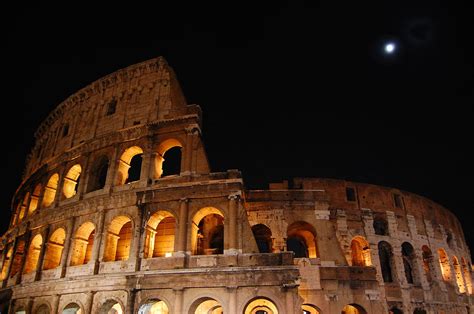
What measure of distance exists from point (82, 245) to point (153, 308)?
4.61 meters

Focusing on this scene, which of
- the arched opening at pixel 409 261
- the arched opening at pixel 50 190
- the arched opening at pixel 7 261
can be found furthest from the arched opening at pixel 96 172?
the arched opening at pixel 409 261

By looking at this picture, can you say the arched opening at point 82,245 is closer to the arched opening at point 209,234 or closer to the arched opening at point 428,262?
the arched opening at point 209,234

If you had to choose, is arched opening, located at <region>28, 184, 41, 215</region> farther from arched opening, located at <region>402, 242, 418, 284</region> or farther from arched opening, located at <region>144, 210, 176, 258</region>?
arched opening, located at <region>402, 242, 418, 284</region>

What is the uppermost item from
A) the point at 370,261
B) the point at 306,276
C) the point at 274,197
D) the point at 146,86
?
the point at 146,86

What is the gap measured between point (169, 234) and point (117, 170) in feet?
13.3

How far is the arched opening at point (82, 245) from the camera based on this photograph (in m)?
16.4

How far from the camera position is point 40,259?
56.7ft

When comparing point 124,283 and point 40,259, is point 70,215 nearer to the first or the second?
point 40,259

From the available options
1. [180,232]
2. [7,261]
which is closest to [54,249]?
[7,261]

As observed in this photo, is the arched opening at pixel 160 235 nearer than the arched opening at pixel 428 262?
Yes

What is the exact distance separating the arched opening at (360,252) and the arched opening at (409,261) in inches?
118

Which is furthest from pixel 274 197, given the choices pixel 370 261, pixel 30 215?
pixel 30 215

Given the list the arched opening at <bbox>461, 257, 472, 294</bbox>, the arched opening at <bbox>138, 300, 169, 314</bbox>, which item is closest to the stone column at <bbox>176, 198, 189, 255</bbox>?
the arched opening at <bbox>138, 300, 169, 314</bbox>

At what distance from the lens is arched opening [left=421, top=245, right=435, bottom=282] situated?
71.9 ft
